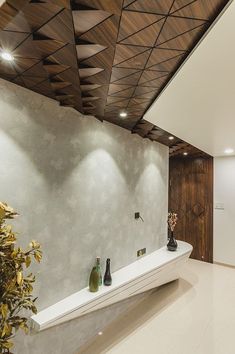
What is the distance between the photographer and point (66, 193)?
2.16 metres

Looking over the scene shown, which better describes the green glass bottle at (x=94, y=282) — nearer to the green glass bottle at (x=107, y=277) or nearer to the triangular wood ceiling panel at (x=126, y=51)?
the green glass bottle at (x=107, y=277)

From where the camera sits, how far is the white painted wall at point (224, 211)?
15.5 feet

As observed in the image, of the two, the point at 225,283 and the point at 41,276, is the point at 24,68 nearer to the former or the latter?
the point at 41,276

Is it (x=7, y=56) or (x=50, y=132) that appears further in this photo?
(x=50, y=132)

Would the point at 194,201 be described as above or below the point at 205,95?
below

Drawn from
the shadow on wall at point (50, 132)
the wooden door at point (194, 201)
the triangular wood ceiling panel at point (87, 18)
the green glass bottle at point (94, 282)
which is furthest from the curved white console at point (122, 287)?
the triangular wood ceiling panel at point (87, 18)

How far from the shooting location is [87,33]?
44.1 inches

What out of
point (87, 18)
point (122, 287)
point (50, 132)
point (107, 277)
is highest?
point (87, 18)

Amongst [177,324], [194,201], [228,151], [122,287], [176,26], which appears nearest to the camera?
[176,26]

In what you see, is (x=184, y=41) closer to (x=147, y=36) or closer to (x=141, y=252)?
(x=147, y=36)

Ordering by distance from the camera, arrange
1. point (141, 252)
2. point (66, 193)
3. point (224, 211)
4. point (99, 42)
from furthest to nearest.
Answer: point (224, 211)
point (141, 252)
point (66, 193)
point (99, 42)

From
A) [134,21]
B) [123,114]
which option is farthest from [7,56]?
[123,114]

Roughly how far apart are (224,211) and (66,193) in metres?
4.03

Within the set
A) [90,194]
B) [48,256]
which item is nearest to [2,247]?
[48,256]
